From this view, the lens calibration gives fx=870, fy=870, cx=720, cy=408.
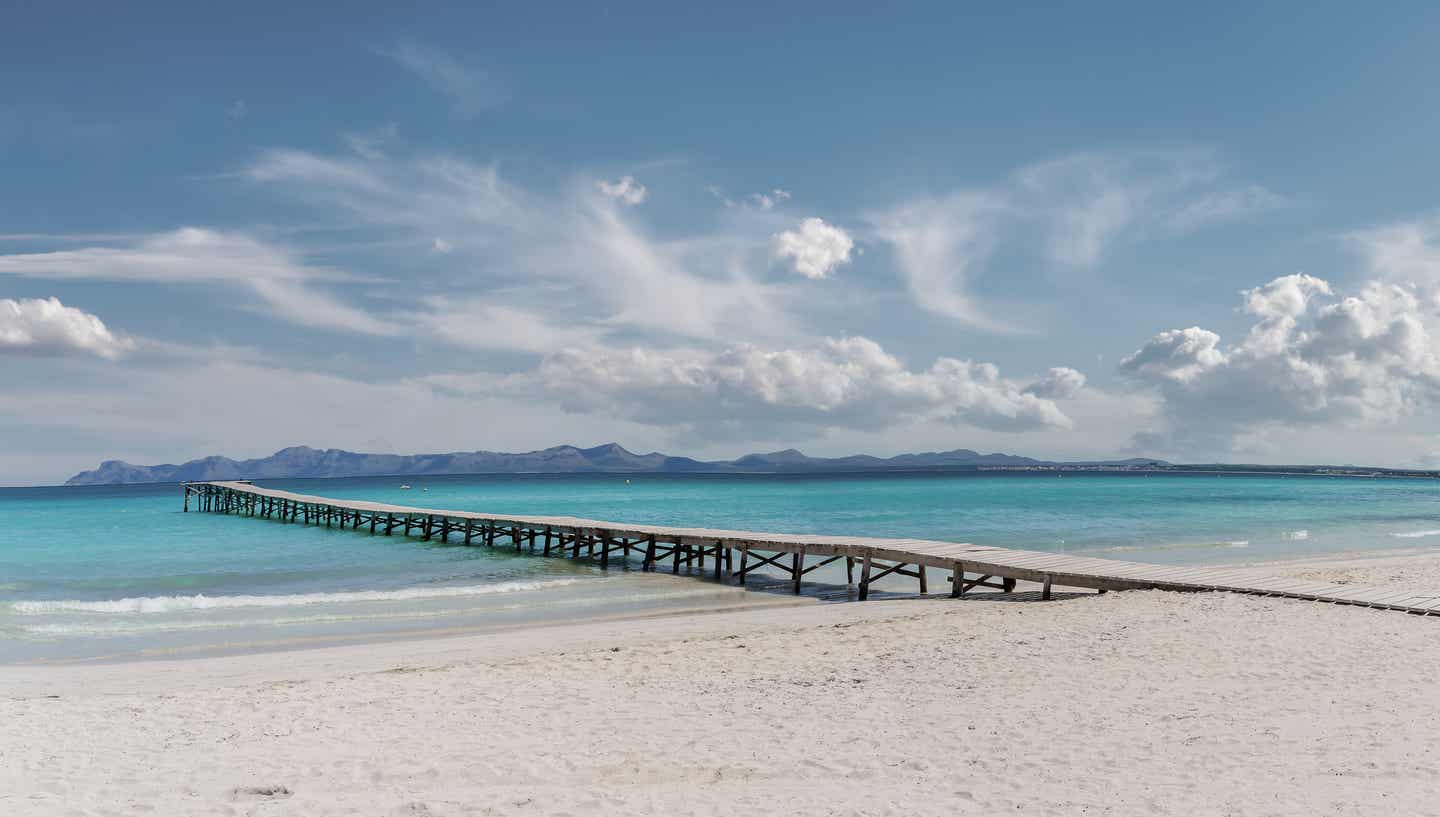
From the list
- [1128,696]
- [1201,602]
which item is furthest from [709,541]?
[1128,696]

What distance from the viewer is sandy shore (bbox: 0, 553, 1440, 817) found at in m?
5.88

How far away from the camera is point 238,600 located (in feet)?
61.9

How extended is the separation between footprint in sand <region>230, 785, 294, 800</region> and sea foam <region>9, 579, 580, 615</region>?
12953mm

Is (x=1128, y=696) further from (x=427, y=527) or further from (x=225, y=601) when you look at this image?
(x=427, y=527)

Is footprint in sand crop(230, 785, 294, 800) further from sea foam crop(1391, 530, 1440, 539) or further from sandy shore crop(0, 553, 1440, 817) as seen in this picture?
sea foam crop(1391, 530, 1440, 539)

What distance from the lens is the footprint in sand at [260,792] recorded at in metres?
6.06

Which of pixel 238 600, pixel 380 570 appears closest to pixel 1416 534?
pixel 380 570

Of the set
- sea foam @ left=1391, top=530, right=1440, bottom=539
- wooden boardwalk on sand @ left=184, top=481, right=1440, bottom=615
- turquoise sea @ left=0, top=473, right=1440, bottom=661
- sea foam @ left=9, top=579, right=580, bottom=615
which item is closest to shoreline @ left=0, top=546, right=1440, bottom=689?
turquoise sea @ left=0, top=473, right=1440, bottom=661

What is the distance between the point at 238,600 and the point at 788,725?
623 inches

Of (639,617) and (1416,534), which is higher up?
(1416,534)

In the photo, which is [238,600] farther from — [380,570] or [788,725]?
[788,725]

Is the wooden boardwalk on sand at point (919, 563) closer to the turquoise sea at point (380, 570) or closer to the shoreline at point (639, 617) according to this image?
the shoreline at point (639, 617)

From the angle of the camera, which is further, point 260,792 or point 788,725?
point 788,725

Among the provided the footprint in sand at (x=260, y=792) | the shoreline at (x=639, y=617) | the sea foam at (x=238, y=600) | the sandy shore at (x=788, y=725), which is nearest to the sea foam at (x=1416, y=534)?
the shoreline at (x=639, y=617)
